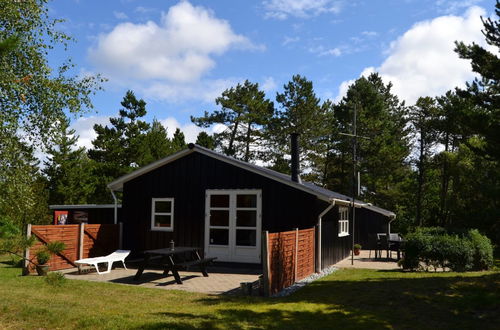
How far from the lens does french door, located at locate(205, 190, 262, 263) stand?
1300 centimetres

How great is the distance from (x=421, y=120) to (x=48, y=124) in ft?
104

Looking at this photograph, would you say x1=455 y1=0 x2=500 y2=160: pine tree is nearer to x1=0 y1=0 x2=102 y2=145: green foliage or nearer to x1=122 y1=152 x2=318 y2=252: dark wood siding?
x1=122 y1=152 x2=318 y2=252: dark wood siding

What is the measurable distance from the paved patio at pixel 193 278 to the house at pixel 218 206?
0.77m

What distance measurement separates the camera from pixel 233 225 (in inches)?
522

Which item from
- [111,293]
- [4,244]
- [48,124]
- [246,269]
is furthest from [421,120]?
[4,244]

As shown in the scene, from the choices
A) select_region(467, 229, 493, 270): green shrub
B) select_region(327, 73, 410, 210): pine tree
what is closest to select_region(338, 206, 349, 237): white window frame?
select_region(467, 229, 493, 270): green shrub

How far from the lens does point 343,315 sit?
7.31 m

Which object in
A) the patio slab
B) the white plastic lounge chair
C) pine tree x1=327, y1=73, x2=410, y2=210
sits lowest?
the patio slab

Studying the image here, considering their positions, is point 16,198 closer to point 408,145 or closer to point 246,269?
point 246,269

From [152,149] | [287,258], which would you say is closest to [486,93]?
[287,258]

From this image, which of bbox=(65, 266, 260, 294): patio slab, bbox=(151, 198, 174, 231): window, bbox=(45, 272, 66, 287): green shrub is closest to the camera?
bbox=(45, 272, 66, 287): green shrub

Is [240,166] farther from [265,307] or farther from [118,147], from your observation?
[118,147]

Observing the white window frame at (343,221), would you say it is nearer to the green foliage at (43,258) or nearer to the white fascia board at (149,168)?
the white fascia board at (149,168)

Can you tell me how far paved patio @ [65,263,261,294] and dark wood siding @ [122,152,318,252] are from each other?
4.92 feet
